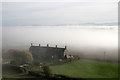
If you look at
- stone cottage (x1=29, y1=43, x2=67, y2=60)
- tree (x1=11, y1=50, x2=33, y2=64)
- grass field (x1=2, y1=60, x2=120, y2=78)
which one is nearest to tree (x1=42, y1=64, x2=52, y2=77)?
grass field (x1=2, y1=60, x2=120, y2=78)

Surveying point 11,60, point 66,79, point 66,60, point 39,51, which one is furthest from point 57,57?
point 11,60

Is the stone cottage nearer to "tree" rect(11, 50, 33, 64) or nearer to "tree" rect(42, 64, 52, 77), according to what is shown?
"tree" rect(11, 50, 33, 64)

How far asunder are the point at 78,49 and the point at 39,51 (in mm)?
1193

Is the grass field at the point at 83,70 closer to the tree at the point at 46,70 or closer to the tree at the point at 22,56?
the tree at the point at 46,70

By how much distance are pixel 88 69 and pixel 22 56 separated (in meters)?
1.94

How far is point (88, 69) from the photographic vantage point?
393 centimetres

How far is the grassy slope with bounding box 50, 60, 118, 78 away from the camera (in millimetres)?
3740

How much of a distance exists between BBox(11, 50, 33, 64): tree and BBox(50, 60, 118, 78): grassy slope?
772 millimetres

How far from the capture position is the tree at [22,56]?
417 centimetres

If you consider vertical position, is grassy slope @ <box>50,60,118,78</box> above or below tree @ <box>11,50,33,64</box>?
below

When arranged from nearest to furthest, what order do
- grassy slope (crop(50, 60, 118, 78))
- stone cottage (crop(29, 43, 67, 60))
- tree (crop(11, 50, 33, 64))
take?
grassy slope (crop(50, 60, 118, 78))
tree (crop(11, 50, 33, 64))
stone cottage (crop(29, 43, 67, 60))

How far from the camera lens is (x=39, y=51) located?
434 cm

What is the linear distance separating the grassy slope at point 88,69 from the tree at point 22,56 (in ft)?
2.53

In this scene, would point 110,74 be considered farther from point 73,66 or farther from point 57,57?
point 57,57
